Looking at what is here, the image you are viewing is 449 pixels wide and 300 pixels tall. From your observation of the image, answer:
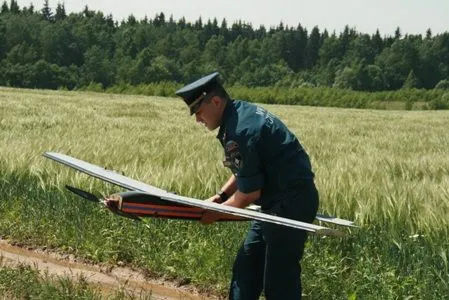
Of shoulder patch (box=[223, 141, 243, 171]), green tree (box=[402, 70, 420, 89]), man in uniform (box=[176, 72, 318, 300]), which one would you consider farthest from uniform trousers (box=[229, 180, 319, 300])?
green tree (box=[402, 70, 420, 89])

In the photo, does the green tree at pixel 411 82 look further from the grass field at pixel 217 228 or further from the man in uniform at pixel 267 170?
the man in uniform at pixel 267 170

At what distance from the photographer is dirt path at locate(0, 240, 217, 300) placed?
4.50 metres

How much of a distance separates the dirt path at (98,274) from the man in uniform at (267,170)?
1.25 meters

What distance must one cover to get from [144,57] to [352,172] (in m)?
107

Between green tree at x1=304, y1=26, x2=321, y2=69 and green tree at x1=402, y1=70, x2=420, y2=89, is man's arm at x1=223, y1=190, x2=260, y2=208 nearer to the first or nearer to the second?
green tree at x1=402, y1=70, x2=420, y2=89

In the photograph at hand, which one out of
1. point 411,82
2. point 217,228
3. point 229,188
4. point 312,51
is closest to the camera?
point 229,188

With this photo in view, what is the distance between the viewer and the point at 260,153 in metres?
3.13

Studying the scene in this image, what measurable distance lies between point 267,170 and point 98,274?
2.21m

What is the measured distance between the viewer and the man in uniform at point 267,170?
10.1 ft

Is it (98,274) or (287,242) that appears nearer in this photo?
(287,242)

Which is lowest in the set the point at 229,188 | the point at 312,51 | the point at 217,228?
the point at 217,228

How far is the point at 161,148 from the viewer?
836 cm

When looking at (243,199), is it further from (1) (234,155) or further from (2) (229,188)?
(2) (229,188)

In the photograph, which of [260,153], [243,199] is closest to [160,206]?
[243,199]
